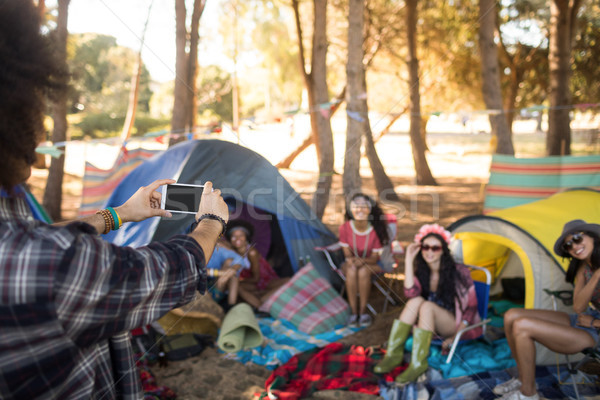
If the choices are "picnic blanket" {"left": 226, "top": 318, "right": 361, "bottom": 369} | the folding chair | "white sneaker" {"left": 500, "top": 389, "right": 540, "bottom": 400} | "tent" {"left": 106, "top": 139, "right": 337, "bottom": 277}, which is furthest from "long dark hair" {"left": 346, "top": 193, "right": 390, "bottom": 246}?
"white sneaker" {"left": 500, "top": 389, "right": 540, "bottom": 400}

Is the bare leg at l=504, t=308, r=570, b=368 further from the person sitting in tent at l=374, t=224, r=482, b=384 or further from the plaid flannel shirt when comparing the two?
the plaid flannel shirt

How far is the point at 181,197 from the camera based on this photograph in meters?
1.67

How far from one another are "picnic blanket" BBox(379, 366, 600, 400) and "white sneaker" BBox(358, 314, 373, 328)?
1.07m

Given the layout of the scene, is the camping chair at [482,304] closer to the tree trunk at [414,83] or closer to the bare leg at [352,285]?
the bare leg at [352,285]

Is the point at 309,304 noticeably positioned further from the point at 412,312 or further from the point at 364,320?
the point at 412,312

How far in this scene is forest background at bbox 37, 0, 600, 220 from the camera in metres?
7.01

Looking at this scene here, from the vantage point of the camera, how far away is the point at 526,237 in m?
4.00

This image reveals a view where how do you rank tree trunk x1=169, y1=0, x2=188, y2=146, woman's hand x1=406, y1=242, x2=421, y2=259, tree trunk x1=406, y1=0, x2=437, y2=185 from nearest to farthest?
1. woman's hand x1=406, y1=242, x2=421, y2=259
2. tree trunk x1=169, y1=0, x2=188, y2=146
3. tree trunk x1=406, y1=0, x2=437, y2=185

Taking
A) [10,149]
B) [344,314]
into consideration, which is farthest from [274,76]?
[10,149]

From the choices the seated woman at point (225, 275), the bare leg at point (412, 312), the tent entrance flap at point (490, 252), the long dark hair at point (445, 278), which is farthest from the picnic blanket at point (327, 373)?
the tent entrance flap at point (490, 252)

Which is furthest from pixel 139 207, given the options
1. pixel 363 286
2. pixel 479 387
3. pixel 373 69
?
pixel 373 69

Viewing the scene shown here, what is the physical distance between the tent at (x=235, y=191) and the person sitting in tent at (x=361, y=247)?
0.36m

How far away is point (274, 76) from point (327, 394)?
59.9 feet

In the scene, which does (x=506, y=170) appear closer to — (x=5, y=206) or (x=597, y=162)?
(x=597, y=162)
